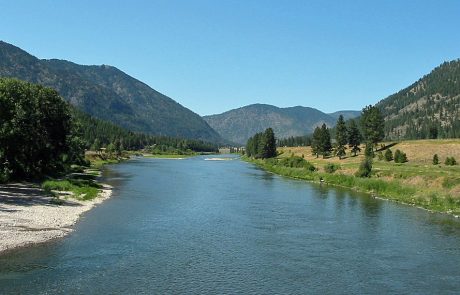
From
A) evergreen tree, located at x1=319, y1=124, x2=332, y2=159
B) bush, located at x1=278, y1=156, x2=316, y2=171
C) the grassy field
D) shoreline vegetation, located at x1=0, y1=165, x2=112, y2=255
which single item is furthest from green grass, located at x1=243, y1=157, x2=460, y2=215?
evergreen tree, located at x1=319, y1=124, x2=332, y2=159

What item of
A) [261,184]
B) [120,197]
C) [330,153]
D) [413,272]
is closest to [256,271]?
Result: [413,272]

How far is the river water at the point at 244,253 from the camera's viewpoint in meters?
30.9

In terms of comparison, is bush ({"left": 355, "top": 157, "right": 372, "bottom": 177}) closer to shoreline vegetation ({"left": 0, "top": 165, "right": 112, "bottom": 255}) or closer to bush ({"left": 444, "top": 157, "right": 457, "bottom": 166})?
bush ({"left": 444, "top": 157, "right": 457, "bottom": 166})

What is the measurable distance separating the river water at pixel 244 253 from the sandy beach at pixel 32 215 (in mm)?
1803

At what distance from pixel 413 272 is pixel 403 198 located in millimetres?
41142

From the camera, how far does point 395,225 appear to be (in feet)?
172

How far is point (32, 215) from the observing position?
1965 inches

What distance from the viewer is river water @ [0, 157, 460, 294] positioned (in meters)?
30.9

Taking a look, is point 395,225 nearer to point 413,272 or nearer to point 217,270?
point 413,272

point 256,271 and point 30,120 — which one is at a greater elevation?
point 30,120

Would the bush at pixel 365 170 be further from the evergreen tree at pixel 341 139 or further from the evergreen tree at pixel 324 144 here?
the evergreen tree at pixel 324 144

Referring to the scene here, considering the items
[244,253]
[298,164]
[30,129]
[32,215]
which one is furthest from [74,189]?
[298,164]

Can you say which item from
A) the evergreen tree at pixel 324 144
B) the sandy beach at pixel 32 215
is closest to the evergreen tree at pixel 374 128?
the evergreen tree at pixel 324 144

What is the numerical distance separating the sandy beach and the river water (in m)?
1.80
